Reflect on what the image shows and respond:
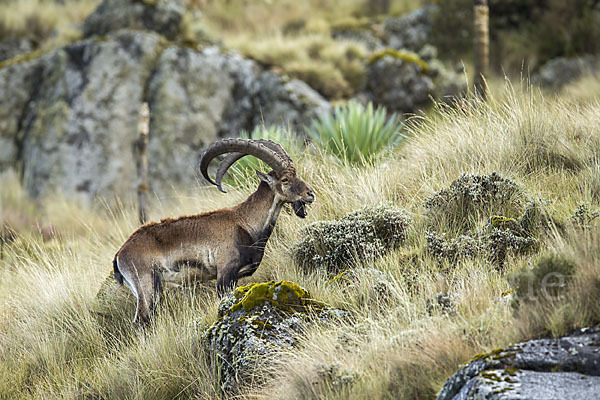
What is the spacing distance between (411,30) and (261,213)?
526 inches

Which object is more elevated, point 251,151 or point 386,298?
point 251,151

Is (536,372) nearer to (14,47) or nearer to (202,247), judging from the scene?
(202,247)

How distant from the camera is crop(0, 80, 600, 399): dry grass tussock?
11.9 feet

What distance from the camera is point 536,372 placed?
3047 millimetres

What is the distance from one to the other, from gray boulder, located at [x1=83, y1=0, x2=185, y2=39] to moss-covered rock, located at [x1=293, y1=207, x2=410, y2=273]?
10.0 meters

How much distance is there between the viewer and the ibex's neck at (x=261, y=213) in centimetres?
509

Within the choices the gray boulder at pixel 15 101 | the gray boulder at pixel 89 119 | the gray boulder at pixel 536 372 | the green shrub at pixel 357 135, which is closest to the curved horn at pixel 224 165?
the gray boulder at pixel 536 372

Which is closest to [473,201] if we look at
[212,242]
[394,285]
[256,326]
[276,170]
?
[394,285]

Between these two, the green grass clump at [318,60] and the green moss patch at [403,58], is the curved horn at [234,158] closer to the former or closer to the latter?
the green grass clump at [318,60]

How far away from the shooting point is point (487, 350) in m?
3.40

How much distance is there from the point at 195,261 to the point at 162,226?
41 centimetres

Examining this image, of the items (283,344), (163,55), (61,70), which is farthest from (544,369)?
(61,70)

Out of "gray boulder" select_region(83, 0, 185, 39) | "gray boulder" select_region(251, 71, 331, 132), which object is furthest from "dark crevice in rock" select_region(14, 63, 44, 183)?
"gray boulder" select_region(251, 71, 331, 132)

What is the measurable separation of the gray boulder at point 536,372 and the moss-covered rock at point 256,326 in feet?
4.38
